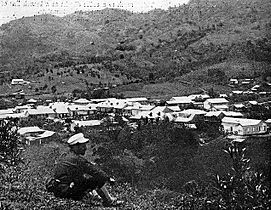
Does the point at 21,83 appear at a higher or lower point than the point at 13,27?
lower

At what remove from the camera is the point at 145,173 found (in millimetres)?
17625

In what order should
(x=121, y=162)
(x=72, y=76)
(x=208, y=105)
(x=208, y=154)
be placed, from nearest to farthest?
(x=121, y=162) → (x=208, y=154) → (x=208, y=105) → (x=72, y=76)

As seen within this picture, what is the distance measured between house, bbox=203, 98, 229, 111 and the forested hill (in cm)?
1706

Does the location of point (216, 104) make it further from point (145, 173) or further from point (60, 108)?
point (145, 173)

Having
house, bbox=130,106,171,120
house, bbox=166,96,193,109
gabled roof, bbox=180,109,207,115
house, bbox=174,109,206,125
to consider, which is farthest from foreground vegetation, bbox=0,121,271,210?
house, bbox=166,96,193,109

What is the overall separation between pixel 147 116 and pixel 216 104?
6.73 meters

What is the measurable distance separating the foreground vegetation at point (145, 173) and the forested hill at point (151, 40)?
32708 millimetres

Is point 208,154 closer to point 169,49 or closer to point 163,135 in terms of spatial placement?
point 163,135

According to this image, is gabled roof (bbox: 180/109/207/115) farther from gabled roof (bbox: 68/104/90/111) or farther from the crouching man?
the crouching man

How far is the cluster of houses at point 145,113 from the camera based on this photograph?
26.5 meters

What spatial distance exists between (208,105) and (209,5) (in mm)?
75901

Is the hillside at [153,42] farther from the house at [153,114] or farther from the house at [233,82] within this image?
the house at [153,114]

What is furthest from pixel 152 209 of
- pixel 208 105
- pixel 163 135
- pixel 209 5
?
pixel 209 5

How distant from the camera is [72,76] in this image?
5438 cm
